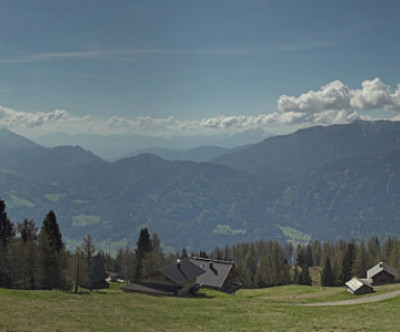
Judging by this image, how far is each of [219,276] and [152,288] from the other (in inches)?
949

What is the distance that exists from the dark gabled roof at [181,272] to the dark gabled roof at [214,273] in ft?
29.3

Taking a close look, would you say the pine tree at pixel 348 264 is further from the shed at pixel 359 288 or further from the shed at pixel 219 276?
the shed at pixel 359 288

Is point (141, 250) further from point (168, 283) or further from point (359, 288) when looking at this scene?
point (359, 288)

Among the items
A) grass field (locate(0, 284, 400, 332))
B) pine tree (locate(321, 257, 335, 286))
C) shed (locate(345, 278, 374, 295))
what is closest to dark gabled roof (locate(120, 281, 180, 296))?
grass field (locate(0, 284, 400, 332))

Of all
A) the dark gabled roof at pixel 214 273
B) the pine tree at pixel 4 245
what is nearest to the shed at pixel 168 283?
the dark gabled roof at pixel 214 273

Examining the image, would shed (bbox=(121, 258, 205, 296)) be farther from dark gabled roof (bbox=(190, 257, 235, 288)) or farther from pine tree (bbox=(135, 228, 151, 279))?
pine tree (bbox=(135, 228, 151, 279))

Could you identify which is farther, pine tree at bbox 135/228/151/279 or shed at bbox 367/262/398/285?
pine tree at bbox 135/228/151/279

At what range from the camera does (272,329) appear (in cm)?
3052

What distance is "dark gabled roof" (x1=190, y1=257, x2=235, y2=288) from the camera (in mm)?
87250

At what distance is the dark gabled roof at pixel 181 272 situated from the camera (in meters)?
71.6

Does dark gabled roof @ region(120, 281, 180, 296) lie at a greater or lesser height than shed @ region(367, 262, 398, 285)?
greater

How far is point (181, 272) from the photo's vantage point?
75.1 m

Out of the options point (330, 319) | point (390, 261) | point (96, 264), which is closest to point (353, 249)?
point (390, 261)

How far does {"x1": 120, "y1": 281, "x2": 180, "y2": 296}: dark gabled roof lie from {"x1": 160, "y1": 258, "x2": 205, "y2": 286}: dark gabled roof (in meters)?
1.89
